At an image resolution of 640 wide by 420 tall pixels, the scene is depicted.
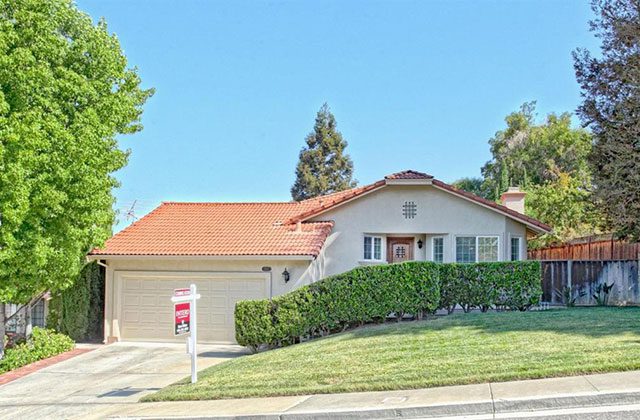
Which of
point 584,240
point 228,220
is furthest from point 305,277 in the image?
point 584,240

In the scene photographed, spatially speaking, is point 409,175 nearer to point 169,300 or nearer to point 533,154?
point 169,300

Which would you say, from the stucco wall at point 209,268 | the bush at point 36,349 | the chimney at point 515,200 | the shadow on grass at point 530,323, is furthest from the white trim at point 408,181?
the bush at point 36,349

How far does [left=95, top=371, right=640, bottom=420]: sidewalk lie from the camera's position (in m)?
7.86

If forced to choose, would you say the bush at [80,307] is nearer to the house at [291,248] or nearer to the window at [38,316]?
the house at [291,248]

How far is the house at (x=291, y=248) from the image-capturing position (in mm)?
18625

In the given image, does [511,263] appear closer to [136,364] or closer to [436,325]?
[436,325]

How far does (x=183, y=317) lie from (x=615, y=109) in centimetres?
1315

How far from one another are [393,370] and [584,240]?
17.6 m

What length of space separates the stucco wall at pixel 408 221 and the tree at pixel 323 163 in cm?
3290

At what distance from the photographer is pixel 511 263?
1708 cm

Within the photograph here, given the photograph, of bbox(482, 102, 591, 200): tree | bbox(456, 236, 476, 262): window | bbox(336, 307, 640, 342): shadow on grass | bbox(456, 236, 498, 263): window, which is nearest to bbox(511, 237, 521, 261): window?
bbox(456, 236, 498, 263): window

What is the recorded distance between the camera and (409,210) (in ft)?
65.0

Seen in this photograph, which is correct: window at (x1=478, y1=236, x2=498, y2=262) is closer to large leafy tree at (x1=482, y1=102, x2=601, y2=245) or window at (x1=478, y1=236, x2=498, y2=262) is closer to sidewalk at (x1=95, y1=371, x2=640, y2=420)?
sidewalk at (x1=95, y1=371, x2=640, y2=420)

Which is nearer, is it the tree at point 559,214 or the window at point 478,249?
the window at point 478,249
